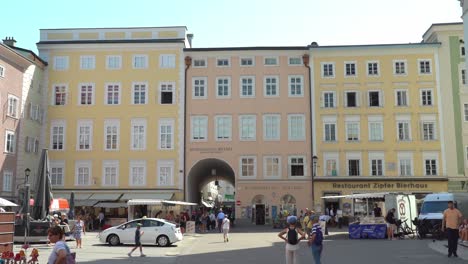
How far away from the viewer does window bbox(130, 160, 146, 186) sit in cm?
4825

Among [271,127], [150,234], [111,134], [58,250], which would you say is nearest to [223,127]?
[271,127]

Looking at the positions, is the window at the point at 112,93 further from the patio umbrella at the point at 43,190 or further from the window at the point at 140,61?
the patio umbrella at the point at 43,190

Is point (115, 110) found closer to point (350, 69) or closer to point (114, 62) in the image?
point (114, 62)

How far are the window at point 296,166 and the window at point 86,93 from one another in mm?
18702

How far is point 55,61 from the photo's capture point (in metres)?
50.0

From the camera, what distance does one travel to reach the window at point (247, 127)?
48812mm

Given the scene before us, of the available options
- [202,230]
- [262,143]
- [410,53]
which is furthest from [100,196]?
[410,53]

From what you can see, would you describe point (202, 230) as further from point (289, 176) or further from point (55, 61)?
point (55, 61)

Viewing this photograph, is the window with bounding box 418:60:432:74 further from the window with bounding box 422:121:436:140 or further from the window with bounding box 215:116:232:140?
the window with bounding box 215:116:232:140

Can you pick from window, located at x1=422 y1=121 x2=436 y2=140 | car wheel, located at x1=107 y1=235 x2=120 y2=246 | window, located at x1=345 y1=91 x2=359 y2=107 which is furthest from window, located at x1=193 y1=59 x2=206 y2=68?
car wheel, located at x1=107 y1=235 x2=120 y2=246

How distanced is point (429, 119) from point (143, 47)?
85.5 feet

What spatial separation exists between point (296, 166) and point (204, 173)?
11.5m

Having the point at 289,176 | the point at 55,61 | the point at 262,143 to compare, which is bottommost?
the point at 289,176

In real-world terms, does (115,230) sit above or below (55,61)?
below
